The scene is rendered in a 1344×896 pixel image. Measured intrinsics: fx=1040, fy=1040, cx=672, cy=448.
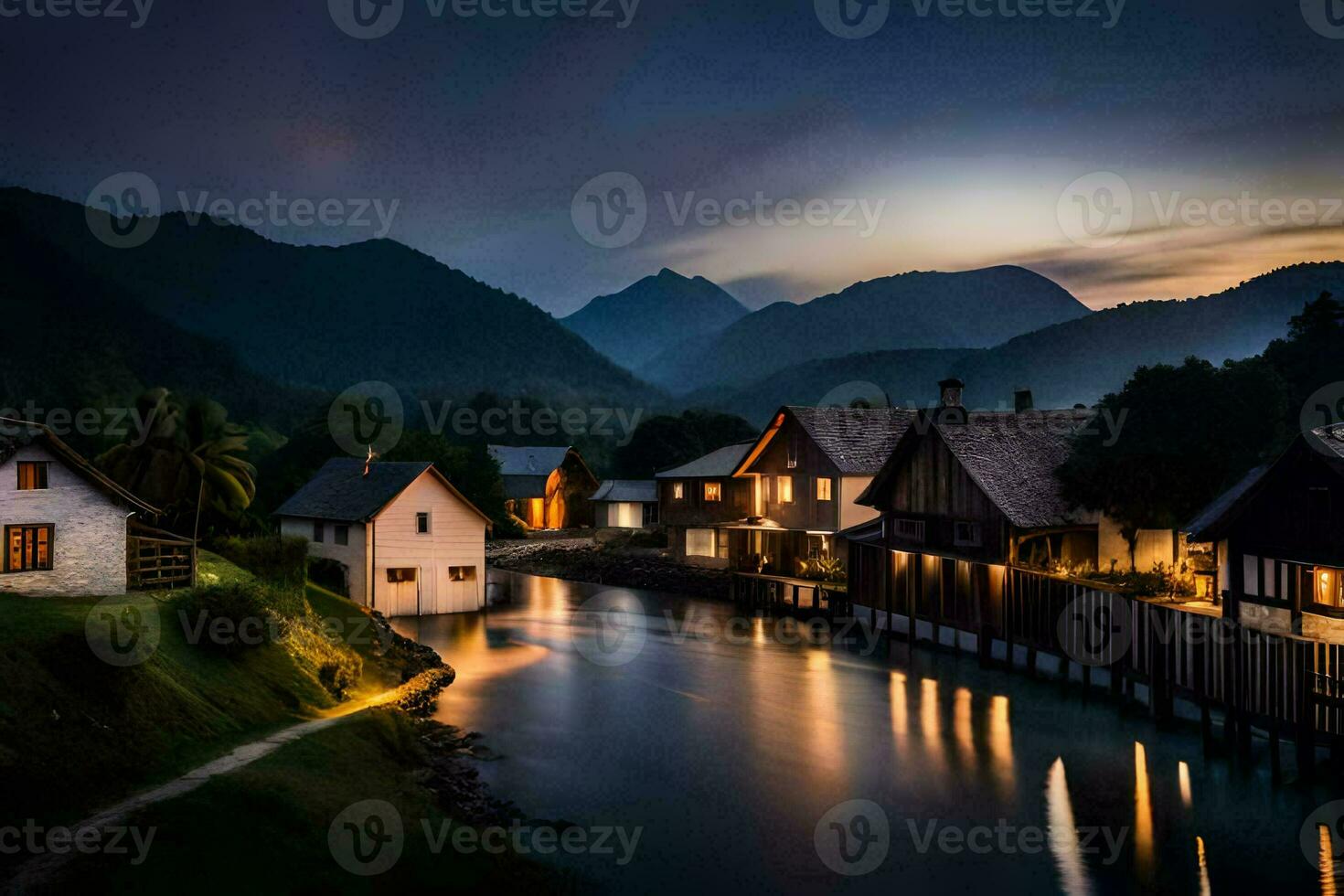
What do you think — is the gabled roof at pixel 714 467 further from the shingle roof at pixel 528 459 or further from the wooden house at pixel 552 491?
the shingle roof at pixel 528 459

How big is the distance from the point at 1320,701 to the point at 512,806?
17039 mm

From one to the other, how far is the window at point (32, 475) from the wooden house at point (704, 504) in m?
37.3

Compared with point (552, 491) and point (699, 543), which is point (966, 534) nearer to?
point (699, 543)

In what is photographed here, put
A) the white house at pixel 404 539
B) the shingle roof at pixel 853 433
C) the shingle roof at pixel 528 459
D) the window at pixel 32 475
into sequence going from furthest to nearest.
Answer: the shingle roof at pixel 528 459
the shingle roof at pixel 853 433
the white house at pixel 404 539
the window at pixel 32 475

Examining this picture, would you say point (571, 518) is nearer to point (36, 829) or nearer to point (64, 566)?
point (64, 566)

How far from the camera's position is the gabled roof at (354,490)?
4766 centimetres

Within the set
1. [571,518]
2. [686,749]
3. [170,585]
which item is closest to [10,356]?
[571,518]

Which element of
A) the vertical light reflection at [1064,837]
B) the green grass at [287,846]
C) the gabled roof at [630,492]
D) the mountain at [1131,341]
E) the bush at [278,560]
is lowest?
the vertical light reflection at [1064,837]

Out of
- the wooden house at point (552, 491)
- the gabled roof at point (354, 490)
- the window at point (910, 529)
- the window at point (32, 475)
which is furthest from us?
the wooden house at point (552, 491)

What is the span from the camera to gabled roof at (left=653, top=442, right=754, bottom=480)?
6050 centimetres

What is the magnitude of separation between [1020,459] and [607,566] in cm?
3372

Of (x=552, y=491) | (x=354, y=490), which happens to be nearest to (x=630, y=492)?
(x=552, y=491)

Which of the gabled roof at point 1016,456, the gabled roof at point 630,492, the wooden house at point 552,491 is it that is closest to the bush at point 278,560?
the gabled roof at point 1016,456

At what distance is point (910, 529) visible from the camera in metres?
40.6
